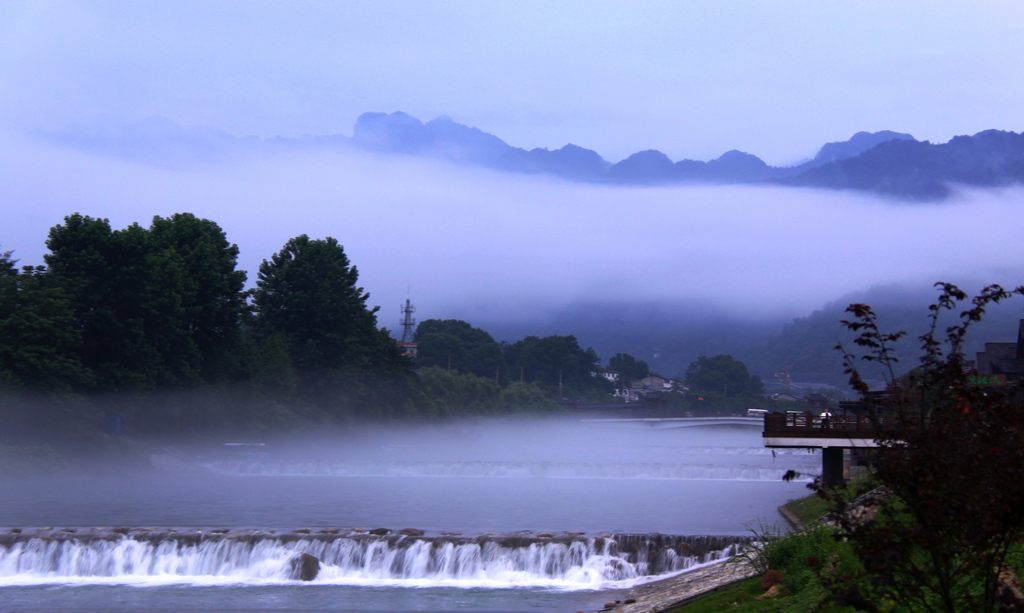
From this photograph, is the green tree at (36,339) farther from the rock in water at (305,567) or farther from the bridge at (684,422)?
the bridge at (684,422)

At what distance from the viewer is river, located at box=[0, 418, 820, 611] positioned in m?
31.0

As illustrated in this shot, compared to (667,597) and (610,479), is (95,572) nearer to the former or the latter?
(667,597)

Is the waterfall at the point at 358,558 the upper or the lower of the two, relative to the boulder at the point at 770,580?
lower

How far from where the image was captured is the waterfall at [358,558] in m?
32.6

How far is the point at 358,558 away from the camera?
33656mm

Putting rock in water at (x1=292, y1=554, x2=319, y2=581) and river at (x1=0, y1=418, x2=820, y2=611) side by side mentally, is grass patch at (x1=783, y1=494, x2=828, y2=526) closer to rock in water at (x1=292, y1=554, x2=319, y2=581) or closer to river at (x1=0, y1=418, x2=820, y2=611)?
river at (x1=0, y1=418, x2=820, y2=611)

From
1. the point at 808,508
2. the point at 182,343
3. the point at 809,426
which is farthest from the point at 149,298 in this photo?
the point at 808,508

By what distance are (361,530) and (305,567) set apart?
4321 millimetres

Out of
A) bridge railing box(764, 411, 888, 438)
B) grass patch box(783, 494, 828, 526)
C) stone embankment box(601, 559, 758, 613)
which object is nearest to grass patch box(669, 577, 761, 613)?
stone embankment box(601, 559, 758, 613)

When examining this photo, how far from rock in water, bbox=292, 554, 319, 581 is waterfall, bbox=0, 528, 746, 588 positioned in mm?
96

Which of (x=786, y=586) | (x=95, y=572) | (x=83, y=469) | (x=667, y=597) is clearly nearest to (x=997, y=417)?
(x=786, y=586)

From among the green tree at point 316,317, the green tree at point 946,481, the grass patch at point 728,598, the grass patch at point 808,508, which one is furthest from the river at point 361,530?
the green tree at point 316,317

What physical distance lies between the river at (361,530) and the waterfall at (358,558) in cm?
6

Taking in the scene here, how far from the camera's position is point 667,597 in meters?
24.6
